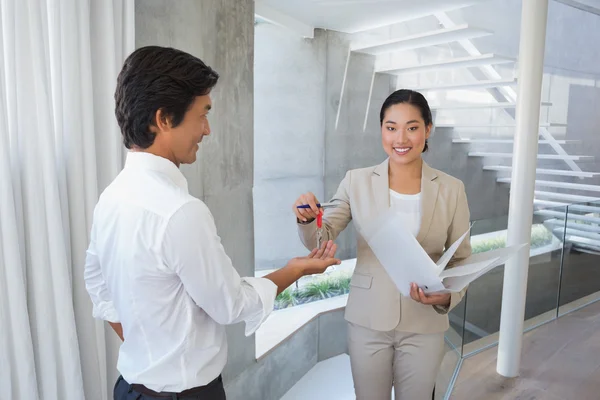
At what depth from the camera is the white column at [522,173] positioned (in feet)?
8.05

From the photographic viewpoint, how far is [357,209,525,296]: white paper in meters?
1.17

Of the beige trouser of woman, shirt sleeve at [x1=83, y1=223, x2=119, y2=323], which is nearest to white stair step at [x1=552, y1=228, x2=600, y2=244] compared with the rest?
the beige trouser of woman

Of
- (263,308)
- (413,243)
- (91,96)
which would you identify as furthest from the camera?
(91,96)

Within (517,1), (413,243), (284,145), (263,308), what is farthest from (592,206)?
(263,308)

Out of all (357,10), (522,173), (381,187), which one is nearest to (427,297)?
(381,187)

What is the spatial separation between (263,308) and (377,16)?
3.20 m

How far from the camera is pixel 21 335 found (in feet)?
4.42

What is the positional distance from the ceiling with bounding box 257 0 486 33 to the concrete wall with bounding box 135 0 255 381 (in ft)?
3.48

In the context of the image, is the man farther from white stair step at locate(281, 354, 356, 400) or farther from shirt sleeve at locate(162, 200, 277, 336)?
white stair step at locate(281, 354, 356, 400)

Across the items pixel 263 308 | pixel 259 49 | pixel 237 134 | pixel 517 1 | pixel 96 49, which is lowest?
pixel 263 308

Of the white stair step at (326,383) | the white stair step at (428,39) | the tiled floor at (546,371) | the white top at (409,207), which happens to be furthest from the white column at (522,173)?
the white top at (409,207)

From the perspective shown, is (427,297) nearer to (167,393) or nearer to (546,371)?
(167,393)

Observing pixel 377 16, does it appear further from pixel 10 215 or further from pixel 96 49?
pixel 10 215

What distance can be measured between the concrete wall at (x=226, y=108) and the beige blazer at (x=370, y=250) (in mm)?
819
